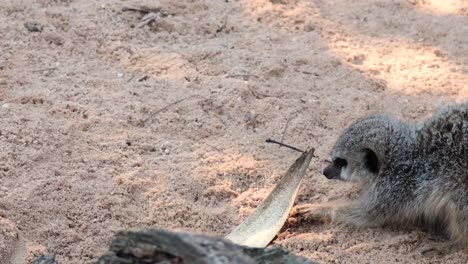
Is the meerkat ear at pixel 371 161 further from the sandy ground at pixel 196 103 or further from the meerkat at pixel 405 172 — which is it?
→ the sandy ground at pixel 196 103

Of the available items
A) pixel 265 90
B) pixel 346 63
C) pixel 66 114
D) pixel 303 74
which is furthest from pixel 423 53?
pixel 66 114

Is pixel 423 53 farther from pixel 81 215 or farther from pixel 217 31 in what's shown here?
pixel 81 215

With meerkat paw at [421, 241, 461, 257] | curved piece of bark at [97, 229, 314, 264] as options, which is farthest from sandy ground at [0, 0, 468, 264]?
curved piece of bark at [97, 229, 314, 264]

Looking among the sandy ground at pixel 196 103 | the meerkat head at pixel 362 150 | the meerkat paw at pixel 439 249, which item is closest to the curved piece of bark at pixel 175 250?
the sandy ground at pixel 196 103

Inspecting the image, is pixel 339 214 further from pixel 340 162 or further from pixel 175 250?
pixel 175 250

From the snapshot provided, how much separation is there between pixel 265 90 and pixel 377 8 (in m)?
1.30

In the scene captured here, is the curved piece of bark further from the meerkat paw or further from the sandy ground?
the meerkat paw

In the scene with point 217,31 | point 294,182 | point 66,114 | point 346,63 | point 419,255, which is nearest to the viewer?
point 419,255

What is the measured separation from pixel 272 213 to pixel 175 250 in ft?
5.05

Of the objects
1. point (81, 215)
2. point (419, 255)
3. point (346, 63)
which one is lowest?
point (81, 215)

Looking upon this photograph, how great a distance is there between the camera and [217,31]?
14.7 ft

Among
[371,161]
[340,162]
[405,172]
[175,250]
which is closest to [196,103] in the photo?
[340,162]

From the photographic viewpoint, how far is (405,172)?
10.1 ft

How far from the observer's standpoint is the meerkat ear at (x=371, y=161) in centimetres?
320
